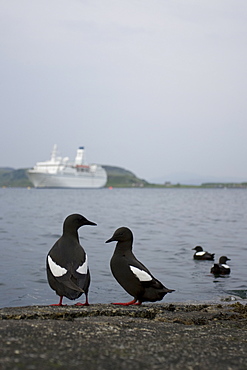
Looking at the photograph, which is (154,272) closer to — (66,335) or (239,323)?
(239,323)

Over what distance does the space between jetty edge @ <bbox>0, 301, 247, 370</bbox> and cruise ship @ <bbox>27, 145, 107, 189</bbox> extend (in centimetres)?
15133

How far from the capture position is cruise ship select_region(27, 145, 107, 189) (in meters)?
158

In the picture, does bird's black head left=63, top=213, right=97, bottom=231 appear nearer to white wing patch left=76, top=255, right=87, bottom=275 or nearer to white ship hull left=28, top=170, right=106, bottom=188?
white wing patch left=76, top=255, right=87, bottom=275

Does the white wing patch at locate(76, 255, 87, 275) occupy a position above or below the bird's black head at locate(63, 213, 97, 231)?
below

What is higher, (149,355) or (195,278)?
(149,355)

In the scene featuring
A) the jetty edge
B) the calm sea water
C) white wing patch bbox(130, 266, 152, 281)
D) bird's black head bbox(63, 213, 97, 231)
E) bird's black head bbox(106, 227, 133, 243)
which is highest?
bird's black head bbox(63, 213, 97, 231)

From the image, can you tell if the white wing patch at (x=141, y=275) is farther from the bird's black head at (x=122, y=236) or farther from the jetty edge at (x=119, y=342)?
the jetty edge at (x=119, y=342)

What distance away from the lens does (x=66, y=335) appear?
4.47m

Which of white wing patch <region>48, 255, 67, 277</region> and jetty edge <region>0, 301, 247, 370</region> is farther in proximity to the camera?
white wing patch <region>48, 255, 67, 277</region>

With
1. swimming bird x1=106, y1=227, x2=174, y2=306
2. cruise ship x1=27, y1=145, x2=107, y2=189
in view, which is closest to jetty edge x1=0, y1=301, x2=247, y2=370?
swimming bird x1=106, y1=227, x2=174, y2=306

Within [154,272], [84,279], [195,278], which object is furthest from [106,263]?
[84,279]

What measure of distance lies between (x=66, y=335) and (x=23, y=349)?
0.70 m

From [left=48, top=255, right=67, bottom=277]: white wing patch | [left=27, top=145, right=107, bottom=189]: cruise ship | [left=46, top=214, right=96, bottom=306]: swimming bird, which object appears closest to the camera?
[left=46, top=214, right=96, bottom=306]: swimming bird

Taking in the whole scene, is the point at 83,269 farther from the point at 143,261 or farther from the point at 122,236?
the point at 143,261
